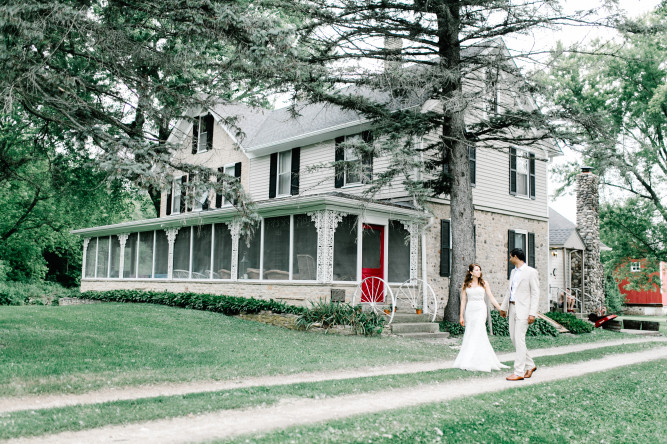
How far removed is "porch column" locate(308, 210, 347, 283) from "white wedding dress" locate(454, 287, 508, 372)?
610cm

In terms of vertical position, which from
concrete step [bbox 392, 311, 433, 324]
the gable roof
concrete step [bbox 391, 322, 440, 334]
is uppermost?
the gable roof

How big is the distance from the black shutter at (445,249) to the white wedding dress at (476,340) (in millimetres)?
8569

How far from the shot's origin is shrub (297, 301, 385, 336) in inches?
526

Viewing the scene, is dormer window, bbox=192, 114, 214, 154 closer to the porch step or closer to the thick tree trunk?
the thick tree trunk

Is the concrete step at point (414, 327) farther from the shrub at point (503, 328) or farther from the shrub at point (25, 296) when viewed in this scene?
the shrub at point (25, 296)

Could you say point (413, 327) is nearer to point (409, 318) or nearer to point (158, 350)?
point (409, 318)

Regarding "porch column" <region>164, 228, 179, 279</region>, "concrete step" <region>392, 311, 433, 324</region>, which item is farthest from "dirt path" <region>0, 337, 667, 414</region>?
"porch column" <region>164, 228, 179, 279</region>

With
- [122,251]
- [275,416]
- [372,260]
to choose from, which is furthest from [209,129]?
[275,416]

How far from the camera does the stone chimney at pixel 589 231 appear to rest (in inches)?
955

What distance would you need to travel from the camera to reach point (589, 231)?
2470cm

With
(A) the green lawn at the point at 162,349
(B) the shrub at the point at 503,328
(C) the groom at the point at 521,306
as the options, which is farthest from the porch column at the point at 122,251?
(C) the groom at the point at 521,306

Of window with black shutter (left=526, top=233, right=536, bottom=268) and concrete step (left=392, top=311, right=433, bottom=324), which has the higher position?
window with black shutter (left=526, top=233, right=536, bottom=268)

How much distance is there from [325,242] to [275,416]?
369 inches

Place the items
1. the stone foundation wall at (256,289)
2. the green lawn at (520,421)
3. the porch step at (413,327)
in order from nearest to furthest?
the green lawn at (520,421) < the porch step at (413,327) < the stone foundation wall at (256,289)
